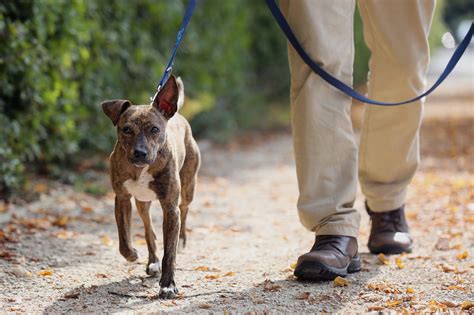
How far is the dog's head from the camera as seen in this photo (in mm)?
3516

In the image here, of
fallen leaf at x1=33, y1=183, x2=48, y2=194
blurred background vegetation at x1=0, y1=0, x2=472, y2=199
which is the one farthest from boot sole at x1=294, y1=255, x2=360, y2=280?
fallen leaf at x1=33, y1=183, x2=48, y2=194

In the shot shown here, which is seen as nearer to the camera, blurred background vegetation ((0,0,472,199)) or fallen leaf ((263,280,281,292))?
fallen leaf ((263,280,281,292))

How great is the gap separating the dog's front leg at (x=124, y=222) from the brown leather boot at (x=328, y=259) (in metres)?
0.92

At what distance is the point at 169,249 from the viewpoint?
3768mm

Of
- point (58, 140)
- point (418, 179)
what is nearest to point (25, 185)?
point (58, 140)

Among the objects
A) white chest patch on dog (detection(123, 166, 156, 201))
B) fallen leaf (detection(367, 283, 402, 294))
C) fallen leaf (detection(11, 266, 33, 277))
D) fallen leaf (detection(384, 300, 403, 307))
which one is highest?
white chest patch on dog (detection(123, 166, 156, 201))

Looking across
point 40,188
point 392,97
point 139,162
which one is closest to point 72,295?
point 139,162

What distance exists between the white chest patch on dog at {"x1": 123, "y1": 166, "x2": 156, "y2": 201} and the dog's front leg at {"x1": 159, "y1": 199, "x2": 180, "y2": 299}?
0.10 meters

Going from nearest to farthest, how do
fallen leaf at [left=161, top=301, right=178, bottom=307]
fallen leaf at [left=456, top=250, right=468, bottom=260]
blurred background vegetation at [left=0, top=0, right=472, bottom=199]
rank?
A: fallen leaf at [left=161, top=301, right=178, bottom=307]
fallen leaf at [left=456, top=250, right=468, bottom=260]
blurred background vegetation at [left=0, top=0, right=472, bottom=199]

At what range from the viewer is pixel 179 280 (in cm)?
409

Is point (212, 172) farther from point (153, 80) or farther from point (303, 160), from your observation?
point (303, 160)

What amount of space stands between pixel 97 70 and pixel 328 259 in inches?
170

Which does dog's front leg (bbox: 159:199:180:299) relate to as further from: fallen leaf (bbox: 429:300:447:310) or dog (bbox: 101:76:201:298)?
fallen leaf (bbox: 429:300:447:310)

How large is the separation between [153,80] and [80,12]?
1818mm
